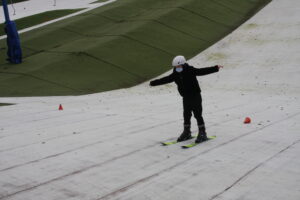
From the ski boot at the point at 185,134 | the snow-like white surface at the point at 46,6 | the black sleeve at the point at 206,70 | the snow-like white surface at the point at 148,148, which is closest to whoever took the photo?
the snow-like white surface at the point at 148,148

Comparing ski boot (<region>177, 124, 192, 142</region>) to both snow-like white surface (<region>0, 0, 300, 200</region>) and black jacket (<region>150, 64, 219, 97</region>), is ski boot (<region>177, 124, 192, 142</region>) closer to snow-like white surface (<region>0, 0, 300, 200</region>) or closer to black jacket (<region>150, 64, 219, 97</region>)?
snow-like white surface (<region>0, 0, 300, 200</region>)

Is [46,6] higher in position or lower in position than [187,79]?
higher

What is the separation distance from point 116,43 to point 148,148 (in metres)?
16.4

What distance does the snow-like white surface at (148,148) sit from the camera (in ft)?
19.5

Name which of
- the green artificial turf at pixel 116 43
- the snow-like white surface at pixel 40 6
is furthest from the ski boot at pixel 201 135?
the snow-like white surface at pixel 40 6

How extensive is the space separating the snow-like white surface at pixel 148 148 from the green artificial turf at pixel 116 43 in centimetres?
239

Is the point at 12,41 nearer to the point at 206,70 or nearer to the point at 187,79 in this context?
the point at 187,79

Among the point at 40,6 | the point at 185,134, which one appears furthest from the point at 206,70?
the point at 40,6

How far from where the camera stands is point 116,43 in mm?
23844

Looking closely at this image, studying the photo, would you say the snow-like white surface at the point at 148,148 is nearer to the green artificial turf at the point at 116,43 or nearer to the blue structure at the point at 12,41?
the green artificial turf at the point at 116,43

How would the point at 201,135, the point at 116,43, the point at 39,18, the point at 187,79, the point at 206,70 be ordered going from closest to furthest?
1. the point at 206,70
2. the point at 187,79
3. the point at 201,135
4. the point at 116,43
5. the point at 39,18

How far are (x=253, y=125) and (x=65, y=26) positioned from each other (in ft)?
69.7

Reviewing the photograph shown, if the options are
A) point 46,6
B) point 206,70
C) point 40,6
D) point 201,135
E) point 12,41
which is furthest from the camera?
point 40,6

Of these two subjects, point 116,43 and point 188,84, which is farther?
point 116,43
